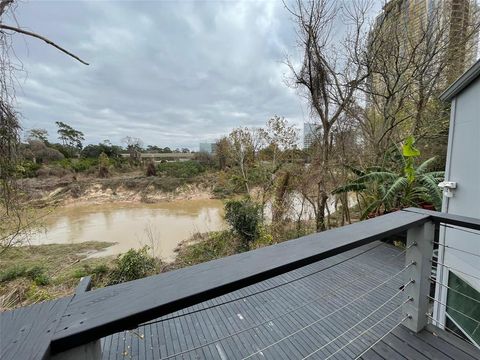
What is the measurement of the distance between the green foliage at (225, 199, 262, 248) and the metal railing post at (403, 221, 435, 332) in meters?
5.46

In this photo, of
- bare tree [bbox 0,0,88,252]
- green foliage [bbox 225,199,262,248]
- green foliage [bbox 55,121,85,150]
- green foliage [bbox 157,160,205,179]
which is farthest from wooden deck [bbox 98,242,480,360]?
green foliage [bbox 55,121,85,150]

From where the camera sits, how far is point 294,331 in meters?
2.19

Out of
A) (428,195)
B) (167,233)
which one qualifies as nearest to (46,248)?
(167,233)

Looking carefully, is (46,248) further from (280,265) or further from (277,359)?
(280,265)

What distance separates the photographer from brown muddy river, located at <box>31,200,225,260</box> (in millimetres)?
9531

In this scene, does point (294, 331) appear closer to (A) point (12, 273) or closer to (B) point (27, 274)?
(B) point (27, 274)

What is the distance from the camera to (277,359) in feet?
6.20

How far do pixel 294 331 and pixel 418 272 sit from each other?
1.36 metres

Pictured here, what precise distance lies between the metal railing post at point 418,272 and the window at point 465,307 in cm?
119

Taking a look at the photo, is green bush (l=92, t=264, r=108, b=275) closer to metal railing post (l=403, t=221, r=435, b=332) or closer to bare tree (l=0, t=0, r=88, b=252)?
bare tree (l=0, t=0, r=88, b=252)

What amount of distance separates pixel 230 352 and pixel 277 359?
39 centimetres

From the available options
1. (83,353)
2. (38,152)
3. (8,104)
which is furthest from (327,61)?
(38,152)

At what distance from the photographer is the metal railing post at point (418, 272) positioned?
48.6 inches

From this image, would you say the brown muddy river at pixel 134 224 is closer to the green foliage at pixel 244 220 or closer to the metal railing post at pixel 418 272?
the green foliage at pixel 244 220
